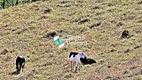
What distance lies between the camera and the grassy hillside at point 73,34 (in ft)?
65.7

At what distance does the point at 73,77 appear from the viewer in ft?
62.1

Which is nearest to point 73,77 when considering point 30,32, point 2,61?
point 2,61

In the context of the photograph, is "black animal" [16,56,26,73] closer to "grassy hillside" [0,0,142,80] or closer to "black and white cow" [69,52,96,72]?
"grassy hillside" [0,0,142,80]

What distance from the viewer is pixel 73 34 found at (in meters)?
32.9

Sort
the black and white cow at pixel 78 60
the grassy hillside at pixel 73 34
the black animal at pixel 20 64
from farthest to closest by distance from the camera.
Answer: the black animal at pixel 20 64
the black and white cow at pixel 78 60
the grassy hillside at pixel 73 34

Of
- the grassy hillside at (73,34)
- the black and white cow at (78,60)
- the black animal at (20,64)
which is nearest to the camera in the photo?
the grassy hillside at (73,34)

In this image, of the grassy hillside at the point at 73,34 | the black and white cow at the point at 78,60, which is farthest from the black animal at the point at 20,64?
the black and white cow at the point at 78,60

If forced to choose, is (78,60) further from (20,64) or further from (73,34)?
(73,34)

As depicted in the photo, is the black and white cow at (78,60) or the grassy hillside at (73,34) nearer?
the grassy hillside at (73,34)

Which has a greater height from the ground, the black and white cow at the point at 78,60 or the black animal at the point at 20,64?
the black and white cow at the point at 78,60

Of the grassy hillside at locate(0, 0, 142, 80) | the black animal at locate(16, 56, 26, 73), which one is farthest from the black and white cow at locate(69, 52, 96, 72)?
the black animal at locate(16, 56, 26, 73)

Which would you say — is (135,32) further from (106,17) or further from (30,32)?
(30,32)

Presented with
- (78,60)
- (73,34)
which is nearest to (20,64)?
(78,60)

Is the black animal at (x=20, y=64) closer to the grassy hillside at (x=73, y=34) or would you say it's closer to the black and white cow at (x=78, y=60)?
the grassy hillside at (x=73, y=34)
